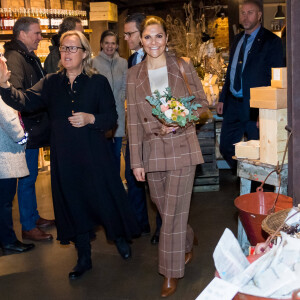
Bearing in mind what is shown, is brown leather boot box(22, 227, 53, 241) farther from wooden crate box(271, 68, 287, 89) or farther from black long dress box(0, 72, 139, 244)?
wooden crate box(271, 68, 287, 89)

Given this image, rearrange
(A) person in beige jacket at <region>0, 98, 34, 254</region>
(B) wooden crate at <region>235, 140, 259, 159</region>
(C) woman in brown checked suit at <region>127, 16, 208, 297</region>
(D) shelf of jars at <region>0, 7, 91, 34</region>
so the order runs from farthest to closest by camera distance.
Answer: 1. (D) shelf of jars at <region>0, 7, 91, 34</region>
2. (A) person in beige jacket at <region>0, 98, 34, 254</region>
3. (B) wooden crate at <region>235, 140, 259, 159</region>
4. (C) woman in brown checked suit at <region>127, 16, 208, 297</region>

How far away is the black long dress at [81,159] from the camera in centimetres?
352

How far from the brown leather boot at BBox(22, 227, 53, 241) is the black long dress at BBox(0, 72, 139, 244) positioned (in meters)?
0.87

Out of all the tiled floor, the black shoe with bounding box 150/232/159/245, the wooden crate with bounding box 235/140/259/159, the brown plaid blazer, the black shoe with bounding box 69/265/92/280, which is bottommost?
the tiled floor

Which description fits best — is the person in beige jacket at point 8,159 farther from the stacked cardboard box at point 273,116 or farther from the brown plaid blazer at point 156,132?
the stacked cardboard box at point 273,116

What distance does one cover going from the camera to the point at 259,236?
10.2 ft

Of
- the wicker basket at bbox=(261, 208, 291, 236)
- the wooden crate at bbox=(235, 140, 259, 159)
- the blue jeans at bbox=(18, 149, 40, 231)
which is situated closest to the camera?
the wicker basket at bbox=(261, 208, 291, 236)

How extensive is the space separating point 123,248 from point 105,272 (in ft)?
1.01

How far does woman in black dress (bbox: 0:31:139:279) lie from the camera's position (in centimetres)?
351

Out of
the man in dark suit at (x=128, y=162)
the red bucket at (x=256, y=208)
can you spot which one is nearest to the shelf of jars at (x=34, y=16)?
the man in dark suit at (x=128, y=162)

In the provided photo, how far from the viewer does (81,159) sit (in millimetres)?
3568

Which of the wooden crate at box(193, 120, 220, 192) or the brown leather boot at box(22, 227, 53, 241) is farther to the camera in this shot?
the wooden crate at box(193, 120, 220, 192)

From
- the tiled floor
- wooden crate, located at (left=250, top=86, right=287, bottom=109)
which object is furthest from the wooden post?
wooden crate, located at (left=250, top=86, right=287, bottom=109)

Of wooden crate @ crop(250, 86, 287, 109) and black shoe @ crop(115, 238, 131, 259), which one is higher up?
wooden crate @ crop(250, 86, 287, 109)
